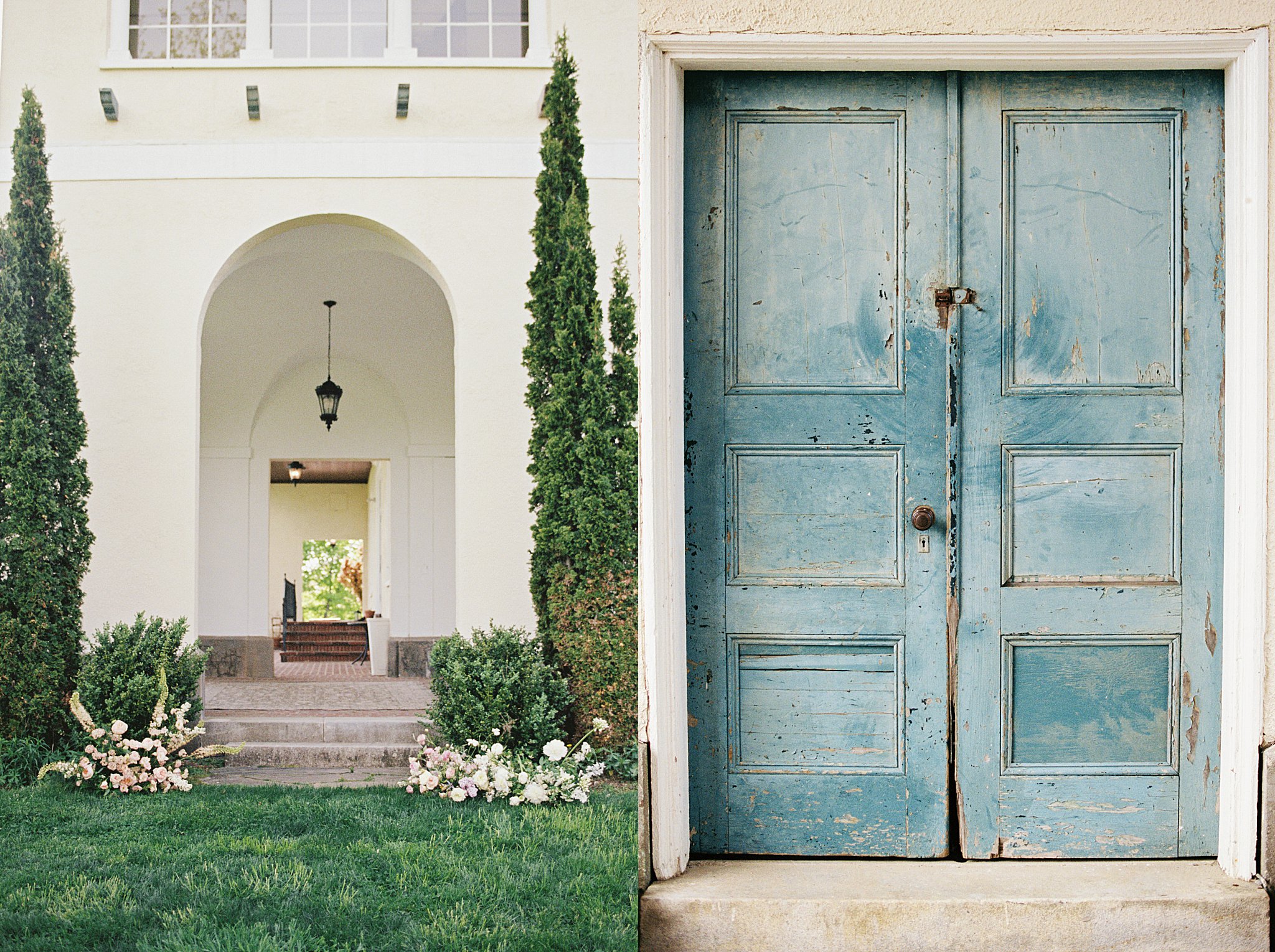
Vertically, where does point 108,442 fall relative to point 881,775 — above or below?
above

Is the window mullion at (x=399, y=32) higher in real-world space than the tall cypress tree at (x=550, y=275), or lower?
higher

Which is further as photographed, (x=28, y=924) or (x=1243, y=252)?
(x=1243, y=252)

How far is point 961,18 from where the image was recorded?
2.70 m

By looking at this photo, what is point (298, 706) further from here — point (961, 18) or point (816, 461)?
point (961, 18)

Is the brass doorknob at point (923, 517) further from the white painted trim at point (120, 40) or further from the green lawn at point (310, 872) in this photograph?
the white painted trim at point (120, 40)

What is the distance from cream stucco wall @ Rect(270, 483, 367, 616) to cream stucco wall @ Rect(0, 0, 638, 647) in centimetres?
39

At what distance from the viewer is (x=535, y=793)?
2686 millimetres

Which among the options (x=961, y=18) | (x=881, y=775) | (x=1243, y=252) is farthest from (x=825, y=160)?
(x=881, y=775)

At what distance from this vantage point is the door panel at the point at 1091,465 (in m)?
2.80

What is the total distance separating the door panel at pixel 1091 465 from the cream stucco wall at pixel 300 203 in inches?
44.4

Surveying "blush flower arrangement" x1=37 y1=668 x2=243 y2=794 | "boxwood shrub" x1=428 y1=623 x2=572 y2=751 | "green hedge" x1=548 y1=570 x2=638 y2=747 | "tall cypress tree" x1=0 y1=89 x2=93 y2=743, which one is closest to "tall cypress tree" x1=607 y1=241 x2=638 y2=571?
"green hedge" x1=548 y1=570 x2=638 y2=747

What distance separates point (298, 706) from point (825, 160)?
2.12 meters

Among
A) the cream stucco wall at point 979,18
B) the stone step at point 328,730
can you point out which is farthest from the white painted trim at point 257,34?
the stone step at point 328,730

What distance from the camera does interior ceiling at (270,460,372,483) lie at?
9.92 ft
